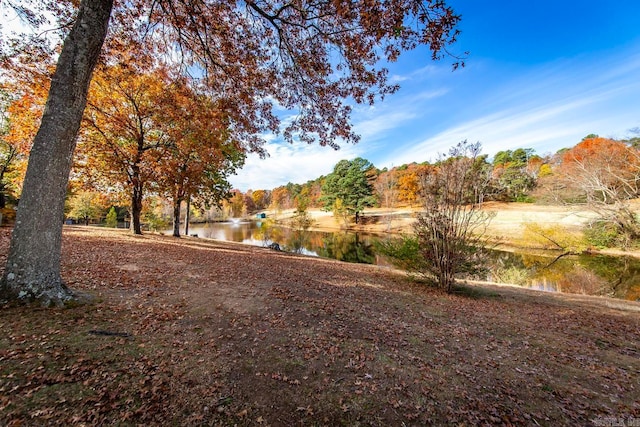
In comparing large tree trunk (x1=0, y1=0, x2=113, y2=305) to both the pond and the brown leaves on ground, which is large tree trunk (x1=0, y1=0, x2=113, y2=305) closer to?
the brown leaves on ground

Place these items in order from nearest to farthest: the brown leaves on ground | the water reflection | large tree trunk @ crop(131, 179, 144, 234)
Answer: the brown leaves on ground
the water reflection
large tree trunk @ crop(131, 179, 144, 234)

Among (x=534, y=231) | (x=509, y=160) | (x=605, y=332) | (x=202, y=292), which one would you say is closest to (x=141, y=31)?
(x=202, y=292)

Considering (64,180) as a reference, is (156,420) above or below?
below

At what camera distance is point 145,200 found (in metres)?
15.8

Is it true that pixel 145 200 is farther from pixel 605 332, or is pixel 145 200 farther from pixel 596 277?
pixel 596 277

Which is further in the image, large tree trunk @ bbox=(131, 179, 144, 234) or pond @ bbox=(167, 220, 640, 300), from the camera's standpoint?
large tree trunk @ bbox=(131, 179, 144, 234)

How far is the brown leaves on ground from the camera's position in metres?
2.68

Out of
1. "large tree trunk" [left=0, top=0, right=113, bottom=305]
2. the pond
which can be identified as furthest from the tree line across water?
the pond

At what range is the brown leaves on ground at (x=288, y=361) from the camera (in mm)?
2682

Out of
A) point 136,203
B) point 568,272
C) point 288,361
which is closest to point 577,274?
point 568,272

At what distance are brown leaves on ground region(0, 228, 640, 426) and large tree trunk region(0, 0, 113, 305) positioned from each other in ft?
1.57

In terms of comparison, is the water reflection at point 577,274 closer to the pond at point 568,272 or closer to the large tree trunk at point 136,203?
the pond at point 568,272

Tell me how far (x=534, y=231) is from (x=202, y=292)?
96.7 ft

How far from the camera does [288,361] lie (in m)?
3.60
